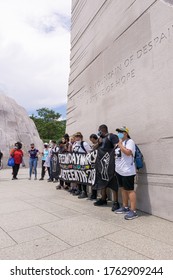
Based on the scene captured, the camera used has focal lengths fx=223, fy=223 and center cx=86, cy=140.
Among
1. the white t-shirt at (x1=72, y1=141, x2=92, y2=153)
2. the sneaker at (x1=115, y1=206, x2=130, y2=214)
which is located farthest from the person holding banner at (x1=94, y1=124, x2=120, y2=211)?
the white t-shirt at (x1=72, y1=141, x2=92, y2=153)

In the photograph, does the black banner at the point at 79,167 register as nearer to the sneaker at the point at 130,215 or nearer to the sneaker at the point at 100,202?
the sneaker at the point at 100,202

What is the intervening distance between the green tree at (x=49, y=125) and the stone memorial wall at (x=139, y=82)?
38242mm

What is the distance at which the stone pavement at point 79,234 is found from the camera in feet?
8.54

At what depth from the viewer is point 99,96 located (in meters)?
6.39

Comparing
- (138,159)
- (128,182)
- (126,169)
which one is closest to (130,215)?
(128,182)

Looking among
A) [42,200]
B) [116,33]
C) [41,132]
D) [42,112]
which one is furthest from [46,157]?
[42,112]

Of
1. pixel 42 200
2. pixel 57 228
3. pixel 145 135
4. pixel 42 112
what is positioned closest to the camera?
pixel 57 228

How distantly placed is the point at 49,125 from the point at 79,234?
43.7 meters

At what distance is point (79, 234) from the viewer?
3.21m

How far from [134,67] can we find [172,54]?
1.08 m

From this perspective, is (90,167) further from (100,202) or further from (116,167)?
(116,167)

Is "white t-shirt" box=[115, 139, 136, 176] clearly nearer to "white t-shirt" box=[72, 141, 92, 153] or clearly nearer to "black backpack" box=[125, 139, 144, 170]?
"black backpack" box=[125, 139, 144, 170]

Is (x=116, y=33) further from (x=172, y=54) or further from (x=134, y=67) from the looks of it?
(x=172, y=54)

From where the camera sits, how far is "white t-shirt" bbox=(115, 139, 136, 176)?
407 cm
